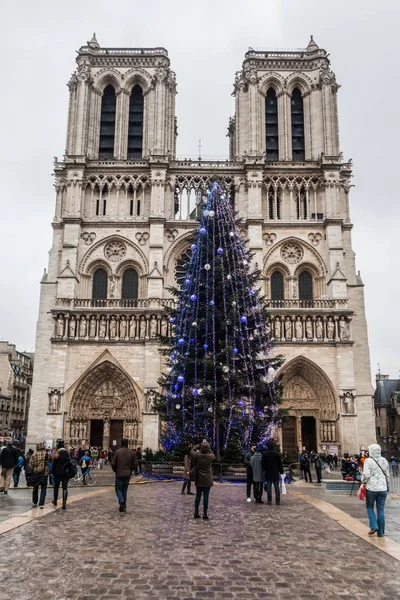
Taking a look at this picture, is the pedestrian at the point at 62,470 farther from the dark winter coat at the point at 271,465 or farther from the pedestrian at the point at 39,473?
the dark winter coat at the point at 271,465

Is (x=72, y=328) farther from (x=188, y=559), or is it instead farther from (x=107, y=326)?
(x=188, y=559)

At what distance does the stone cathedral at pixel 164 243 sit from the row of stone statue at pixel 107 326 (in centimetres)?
7

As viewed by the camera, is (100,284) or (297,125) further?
(297,125)

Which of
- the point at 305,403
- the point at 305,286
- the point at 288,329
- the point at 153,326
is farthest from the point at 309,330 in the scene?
the point at 153,326

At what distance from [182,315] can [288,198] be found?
19.2 meters

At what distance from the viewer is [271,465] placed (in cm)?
1312

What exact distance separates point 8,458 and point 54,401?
18950mm

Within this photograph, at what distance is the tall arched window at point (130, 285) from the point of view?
37.1 m

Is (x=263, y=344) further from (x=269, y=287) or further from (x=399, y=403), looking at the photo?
(x=399, y=403)

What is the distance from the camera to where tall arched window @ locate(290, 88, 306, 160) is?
40.8m

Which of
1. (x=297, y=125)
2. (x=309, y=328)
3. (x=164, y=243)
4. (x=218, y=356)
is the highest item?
(x=297, y=125)

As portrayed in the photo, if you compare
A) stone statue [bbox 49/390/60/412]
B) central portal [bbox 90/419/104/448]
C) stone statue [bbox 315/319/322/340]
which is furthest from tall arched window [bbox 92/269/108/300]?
stone statue [bbox 315/319/322/340]

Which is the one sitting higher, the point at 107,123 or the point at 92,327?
the point at 107,123

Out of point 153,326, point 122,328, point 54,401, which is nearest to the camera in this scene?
point 54,401
